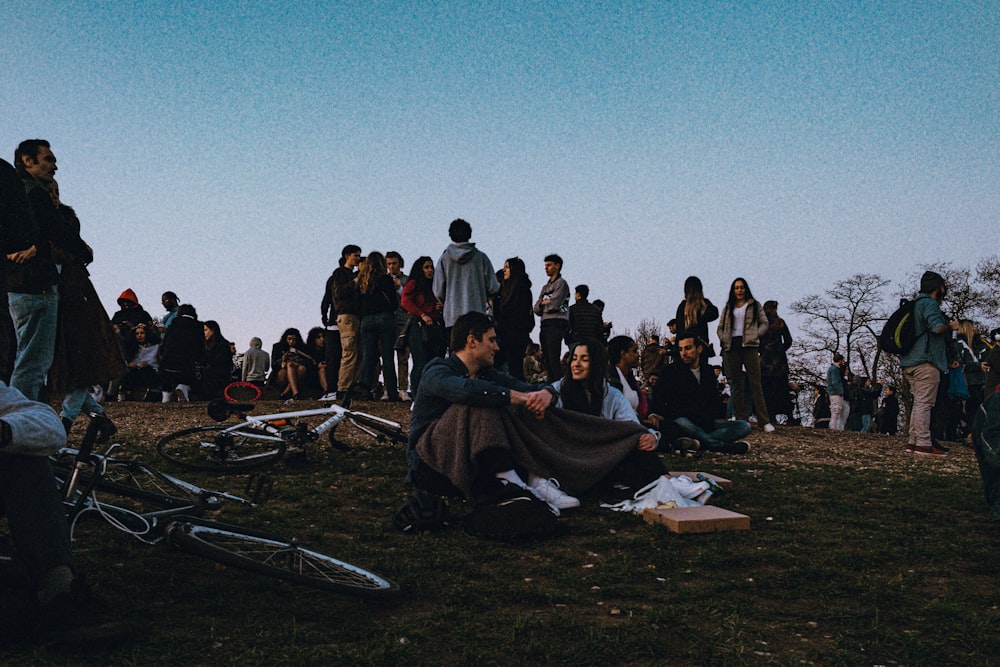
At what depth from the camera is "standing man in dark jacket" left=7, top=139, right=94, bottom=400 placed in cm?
548

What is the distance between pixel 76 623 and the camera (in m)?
2.64

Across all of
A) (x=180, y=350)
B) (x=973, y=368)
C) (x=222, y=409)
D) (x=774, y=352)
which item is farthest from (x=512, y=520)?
(x=973, y=368)

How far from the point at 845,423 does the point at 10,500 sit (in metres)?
15.6

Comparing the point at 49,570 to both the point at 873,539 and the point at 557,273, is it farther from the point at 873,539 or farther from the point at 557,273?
the point at 557,273

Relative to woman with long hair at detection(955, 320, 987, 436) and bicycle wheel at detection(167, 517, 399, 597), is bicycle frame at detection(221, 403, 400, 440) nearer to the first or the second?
bicycle wheel at detection(167, 517, 399, 597)

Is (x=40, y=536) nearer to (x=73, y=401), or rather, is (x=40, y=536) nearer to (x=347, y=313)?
(x=73, y=401)

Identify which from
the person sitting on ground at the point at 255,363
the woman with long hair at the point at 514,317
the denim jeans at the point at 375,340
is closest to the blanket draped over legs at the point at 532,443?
the woman with long hair at the point at 514,317

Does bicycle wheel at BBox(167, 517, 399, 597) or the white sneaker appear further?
the white sneaker

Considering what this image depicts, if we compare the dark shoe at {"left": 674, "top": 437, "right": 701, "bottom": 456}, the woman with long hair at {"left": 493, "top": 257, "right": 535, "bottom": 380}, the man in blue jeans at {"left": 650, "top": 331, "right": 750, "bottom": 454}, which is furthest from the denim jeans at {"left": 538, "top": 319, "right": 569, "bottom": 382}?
the dark shoe at {"left": 674, "top": 437, "right": 701, "bottom": 456}

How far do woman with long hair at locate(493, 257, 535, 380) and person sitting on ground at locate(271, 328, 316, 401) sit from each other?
14.4 ft

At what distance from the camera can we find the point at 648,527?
4805 millimetres

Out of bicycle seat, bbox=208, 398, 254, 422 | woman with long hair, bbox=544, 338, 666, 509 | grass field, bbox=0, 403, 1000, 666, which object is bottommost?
grass field, bbox=0, 403, 1000, 666

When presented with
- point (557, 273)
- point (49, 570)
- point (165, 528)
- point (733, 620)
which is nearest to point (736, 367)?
point (557, 273)

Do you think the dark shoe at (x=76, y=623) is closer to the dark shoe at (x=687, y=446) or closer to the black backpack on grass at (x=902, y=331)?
the dark shoe at (x=687, y=446)
